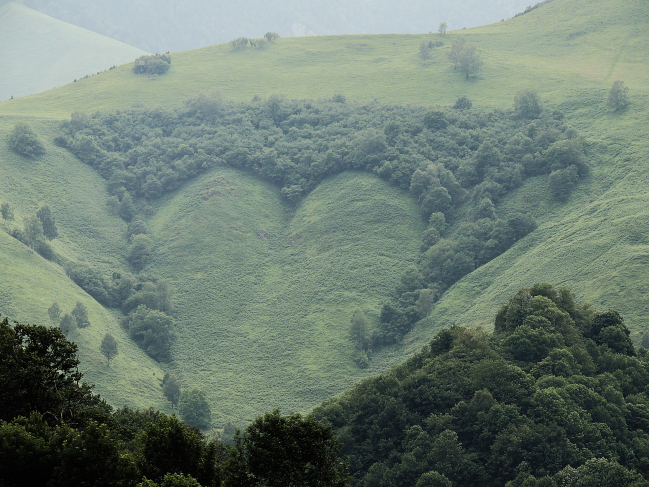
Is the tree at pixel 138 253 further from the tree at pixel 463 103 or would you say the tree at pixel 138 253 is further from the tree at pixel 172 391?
the tree at pixel 463 103

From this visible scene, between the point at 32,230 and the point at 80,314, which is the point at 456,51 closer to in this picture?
the point at 32,230

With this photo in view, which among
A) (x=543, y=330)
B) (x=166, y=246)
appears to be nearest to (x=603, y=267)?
(x=543, y=330)

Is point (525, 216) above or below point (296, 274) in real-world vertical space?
above

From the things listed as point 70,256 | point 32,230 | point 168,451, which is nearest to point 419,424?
point 168,451

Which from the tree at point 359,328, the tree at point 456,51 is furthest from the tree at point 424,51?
the tree at point 359,328

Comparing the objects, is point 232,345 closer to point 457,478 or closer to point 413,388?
point 413,388
